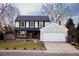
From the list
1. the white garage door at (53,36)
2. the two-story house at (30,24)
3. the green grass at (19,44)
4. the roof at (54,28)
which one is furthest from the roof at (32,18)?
the green grass at (19,44)

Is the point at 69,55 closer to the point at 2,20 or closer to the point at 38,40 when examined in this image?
the point at 38,40

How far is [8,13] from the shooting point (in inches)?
328

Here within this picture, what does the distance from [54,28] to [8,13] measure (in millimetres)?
880

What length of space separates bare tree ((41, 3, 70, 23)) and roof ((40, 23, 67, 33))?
9 centimetres

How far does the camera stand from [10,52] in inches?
325

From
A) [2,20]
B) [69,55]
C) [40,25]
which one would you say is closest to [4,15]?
[2,20]

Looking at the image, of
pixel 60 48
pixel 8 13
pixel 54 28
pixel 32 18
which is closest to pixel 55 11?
pixel 54 28

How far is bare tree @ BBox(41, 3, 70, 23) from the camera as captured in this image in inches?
325

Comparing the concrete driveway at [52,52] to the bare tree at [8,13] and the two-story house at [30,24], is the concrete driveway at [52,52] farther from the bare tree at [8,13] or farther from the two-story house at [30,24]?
the bare tree at [8,13]

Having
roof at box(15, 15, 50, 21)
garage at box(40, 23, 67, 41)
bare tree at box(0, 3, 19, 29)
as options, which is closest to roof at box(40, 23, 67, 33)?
garage at box(40, 23, 67, 41)

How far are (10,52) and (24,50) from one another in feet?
0.84

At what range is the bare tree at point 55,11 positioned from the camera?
27.1 feet

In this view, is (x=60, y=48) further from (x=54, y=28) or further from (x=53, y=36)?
(x=54, y=28)

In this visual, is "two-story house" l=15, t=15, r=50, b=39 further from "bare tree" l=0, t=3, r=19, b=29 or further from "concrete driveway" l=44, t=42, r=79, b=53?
"concrete driveway" l=44, t=42, r=79, b=53
